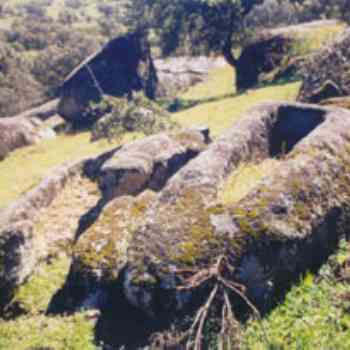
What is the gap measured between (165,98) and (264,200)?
28.9m

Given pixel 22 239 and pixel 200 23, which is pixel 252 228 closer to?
pixel 22 239

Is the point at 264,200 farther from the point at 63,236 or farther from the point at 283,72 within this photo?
the point at 283,72

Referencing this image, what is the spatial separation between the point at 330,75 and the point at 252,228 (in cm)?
→ 1109

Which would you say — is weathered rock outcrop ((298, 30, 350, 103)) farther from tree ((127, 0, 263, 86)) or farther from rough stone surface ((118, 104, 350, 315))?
tree ((127, 0, 263, 86))

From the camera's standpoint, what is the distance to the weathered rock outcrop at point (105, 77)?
1233 inches

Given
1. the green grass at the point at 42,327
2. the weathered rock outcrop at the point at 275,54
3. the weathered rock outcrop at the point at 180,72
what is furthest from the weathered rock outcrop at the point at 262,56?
the green grass at the point at 42,327

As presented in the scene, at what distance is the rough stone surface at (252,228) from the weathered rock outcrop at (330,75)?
702 centimetres

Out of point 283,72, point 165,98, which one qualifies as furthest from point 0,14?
point 283,72

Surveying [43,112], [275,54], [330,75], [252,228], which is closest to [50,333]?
[252,228]

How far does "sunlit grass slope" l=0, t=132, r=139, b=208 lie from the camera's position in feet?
65.7

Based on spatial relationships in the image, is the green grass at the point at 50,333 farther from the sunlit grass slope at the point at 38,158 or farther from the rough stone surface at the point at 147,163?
the sunlit grass slope at the point at 38,158

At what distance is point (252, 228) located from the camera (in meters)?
7.06

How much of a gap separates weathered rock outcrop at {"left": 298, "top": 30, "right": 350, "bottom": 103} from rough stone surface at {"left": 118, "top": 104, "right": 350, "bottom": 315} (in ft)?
23.0

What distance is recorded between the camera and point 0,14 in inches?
3169
